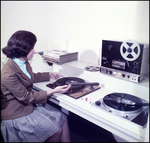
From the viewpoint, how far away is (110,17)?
4.71 feet

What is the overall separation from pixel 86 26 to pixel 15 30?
2.48 ft

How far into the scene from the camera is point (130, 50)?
1124 mm

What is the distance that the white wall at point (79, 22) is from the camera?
111 cm

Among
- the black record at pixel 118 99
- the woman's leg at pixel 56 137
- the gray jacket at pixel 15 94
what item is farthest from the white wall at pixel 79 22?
the woman's leg at pixel 56 137

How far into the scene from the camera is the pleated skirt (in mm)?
1081

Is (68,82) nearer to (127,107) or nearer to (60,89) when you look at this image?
(60,89)

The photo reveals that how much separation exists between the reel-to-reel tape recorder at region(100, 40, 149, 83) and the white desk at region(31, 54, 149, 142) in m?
0.06

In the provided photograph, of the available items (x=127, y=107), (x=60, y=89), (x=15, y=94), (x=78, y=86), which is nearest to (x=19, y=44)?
(x=15, y=94)

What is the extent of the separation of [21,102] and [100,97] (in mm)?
558

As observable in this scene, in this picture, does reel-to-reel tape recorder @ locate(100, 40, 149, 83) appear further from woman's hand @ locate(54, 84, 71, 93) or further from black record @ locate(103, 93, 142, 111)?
woman's hand @ locate(54, 84, 71, 93)

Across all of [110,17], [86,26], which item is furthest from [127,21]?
[86,26]

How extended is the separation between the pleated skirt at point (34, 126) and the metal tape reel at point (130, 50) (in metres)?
0.66

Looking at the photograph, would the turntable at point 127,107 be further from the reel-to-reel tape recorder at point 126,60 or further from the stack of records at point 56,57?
the stack of records at point 56,57

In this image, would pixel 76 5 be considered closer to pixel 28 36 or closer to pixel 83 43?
pixel 83 43
